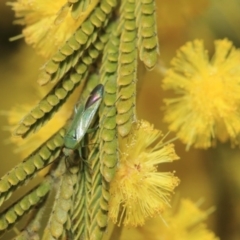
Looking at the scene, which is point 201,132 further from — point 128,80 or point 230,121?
point 128,80

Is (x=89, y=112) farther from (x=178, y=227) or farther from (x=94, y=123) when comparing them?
(x=178, y=227)

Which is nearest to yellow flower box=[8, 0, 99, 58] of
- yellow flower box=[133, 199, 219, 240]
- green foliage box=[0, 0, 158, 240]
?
green foliage box=[0, 0, 158, 240]

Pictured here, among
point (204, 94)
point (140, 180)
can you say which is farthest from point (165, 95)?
point (140, 180)

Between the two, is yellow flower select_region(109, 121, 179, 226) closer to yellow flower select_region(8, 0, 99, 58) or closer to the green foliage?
the green foliage

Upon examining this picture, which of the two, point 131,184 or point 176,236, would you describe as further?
point 176,236

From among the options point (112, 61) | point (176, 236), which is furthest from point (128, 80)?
point (176, 236)

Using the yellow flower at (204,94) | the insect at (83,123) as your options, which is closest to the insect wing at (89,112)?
the insect at (83,123)
